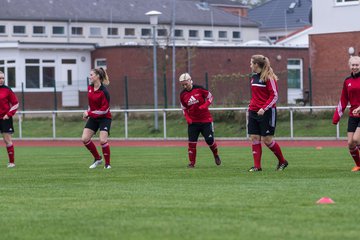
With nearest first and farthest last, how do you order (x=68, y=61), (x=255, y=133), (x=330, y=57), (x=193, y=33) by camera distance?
(x=255, y=133) < (x=330, y=57) < (x=68, y=61) < (x=193, y=33)

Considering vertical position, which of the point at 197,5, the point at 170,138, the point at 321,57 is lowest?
the point at 170,138

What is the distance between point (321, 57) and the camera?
44031mm

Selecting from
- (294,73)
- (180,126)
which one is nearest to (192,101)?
(180,126)

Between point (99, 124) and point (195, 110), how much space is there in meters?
1.78

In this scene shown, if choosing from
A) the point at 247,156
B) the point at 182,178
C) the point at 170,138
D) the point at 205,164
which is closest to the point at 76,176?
the point at 182,178

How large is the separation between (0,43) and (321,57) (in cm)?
2033

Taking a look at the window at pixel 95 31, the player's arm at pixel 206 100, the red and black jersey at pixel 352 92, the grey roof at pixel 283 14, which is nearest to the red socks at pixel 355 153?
the red and black jersey at pixel 352 92

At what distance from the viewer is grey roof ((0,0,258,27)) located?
68.7 m

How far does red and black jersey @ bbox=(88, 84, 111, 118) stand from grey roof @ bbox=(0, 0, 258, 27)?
166 ft

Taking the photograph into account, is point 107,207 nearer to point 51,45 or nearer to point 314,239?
point 314,239

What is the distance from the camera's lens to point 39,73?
2240 inches

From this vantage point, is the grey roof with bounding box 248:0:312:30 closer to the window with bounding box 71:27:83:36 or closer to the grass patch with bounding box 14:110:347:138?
the window with bounding box 71:27:83:36

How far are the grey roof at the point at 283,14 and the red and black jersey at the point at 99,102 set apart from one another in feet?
240

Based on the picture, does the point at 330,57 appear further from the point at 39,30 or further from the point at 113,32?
the point at 113,32
